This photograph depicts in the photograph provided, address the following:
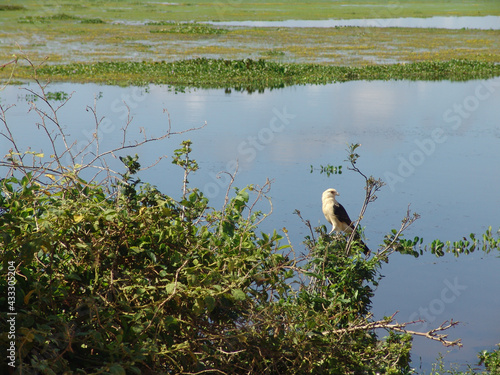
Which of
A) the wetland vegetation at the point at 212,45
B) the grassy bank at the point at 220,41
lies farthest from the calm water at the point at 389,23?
the wetland vegetation at the point at 212,45

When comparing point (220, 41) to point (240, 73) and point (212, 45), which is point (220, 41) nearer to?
point (212, 45)

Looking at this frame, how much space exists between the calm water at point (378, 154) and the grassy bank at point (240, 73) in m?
1.27

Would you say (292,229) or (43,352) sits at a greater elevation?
Answer: (292,229)

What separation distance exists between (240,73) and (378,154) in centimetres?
1141

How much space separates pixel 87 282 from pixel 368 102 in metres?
16.3

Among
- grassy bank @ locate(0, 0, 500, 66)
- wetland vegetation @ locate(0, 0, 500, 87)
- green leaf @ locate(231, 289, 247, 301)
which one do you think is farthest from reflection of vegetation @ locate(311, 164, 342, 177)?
grassy bank @ locate(0, 0, 500, 66)

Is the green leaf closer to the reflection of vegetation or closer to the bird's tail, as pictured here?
the bird's tail

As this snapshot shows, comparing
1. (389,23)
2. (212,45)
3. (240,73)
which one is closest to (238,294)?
(240,73)

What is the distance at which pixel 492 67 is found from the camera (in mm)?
25156

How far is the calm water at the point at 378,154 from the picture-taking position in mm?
6457

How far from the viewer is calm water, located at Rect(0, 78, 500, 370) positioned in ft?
21.2

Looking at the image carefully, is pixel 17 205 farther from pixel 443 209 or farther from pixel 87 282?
pixel 443 209

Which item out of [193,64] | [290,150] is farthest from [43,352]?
[193,64]

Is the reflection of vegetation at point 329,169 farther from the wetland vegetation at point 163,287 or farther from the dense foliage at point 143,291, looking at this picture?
the dense foliage at point 143,291
